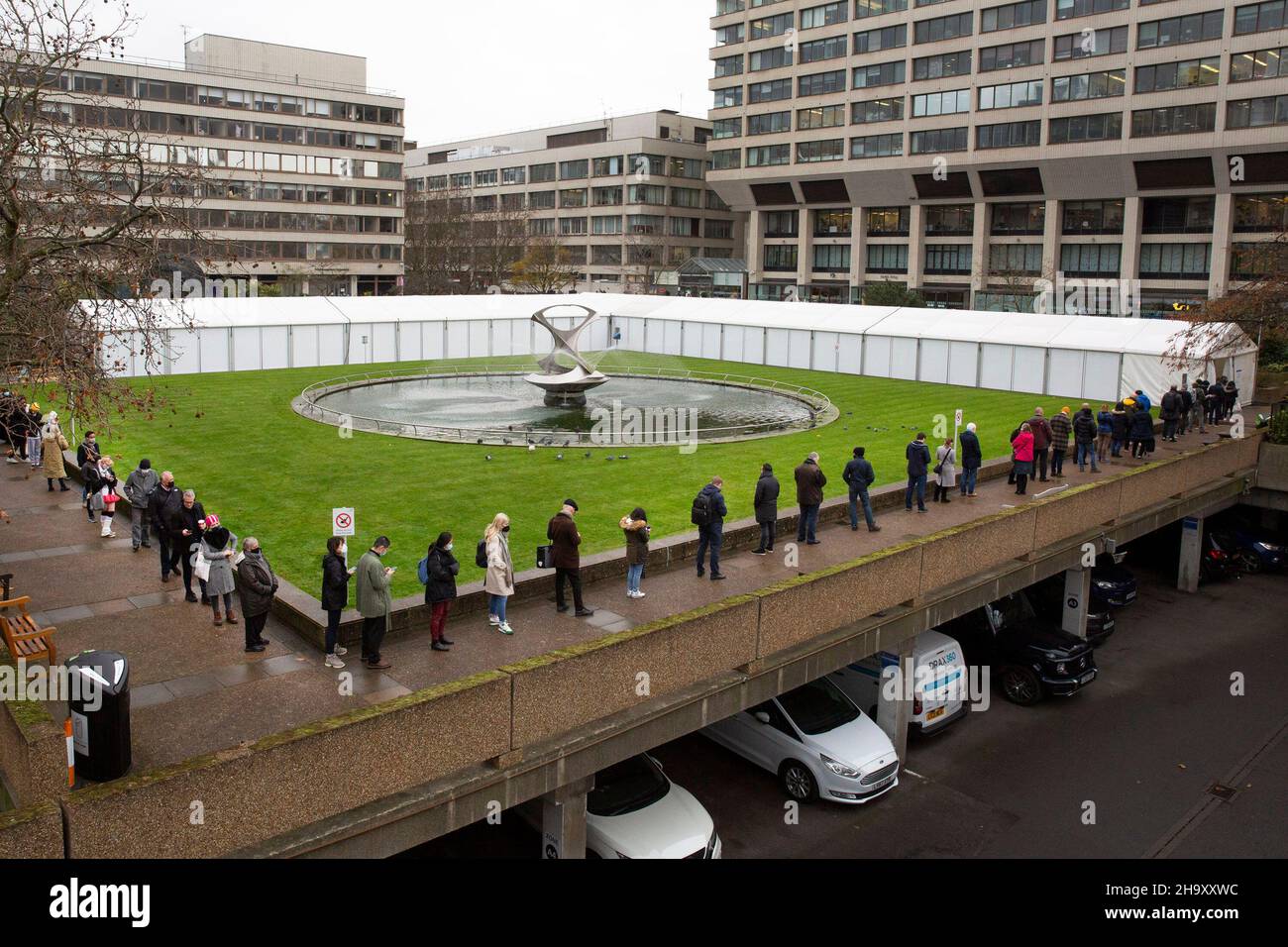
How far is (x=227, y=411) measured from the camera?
33.7 meters

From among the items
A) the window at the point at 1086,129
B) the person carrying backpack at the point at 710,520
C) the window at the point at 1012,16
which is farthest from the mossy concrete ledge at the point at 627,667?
the window at the point at 1012,16

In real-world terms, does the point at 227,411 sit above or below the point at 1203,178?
below

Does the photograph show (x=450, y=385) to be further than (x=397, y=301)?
No

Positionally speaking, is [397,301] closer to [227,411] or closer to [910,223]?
[227,411]

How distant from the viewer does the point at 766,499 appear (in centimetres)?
1855

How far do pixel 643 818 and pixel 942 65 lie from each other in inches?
2949

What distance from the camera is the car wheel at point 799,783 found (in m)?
15.9

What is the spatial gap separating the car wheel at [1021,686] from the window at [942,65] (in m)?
65.3

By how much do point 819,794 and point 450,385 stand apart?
30.2 metres

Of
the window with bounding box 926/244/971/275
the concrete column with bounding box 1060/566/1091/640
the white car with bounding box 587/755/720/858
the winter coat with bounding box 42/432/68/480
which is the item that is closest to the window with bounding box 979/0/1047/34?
the window with bounding box 926/244/971/275

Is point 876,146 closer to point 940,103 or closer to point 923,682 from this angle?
point 940,103

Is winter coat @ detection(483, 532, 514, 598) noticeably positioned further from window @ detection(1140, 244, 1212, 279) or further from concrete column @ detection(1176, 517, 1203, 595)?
window @ detection(1140, 244, 1212, 279)

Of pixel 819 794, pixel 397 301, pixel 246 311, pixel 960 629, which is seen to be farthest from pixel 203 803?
pixel 397 301

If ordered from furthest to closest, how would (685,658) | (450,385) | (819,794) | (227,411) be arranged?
1. (450,385)
2. (227,411)
3. (819,794)
4. (685,658)
